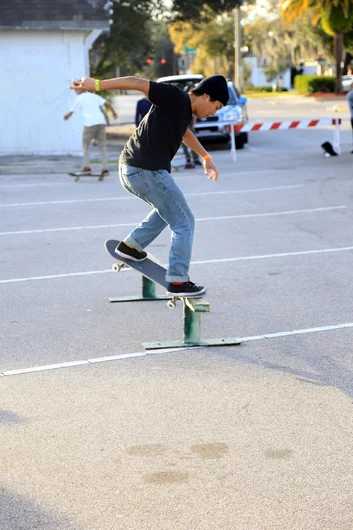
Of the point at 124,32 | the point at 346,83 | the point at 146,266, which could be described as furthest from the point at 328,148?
the point at 346,83

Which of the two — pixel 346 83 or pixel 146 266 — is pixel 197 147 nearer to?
pixel 146 266

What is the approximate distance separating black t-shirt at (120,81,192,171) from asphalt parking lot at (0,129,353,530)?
138 cm

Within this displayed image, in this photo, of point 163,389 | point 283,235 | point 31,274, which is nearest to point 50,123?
point 283,235

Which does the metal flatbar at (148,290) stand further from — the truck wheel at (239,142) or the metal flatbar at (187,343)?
the truck wheel at (239,142)

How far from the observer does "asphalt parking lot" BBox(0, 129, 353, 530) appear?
4125 mm

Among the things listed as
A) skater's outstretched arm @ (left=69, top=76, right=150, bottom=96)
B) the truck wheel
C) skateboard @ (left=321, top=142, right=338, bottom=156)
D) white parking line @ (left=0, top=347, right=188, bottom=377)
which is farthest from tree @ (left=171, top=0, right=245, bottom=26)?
white parking line @ (left=0, top=347, right=188, bottom=377)

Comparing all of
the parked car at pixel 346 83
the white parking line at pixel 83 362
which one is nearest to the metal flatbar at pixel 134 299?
the white parking line at pixel 83 362

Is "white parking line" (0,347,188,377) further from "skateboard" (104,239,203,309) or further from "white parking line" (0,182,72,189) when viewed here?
"white parking line" (0,182,72,189)

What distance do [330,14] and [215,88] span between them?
138 feet

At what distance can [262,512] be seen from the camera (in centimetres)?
401

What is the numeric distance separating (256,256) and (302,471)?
592cm

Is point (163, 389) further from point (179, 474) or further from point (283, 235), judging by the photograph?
point (283, 235)

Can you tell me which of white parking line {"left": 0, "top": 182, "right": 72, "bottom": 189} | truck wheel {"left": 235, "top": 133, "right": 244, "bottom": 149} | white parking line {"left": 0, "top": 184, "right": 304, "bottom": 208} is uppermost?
white parking line {"left": 0, "top": 184, "right": 304, "bottom": 208}

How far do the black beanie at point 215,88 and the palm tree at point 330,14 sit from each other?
2379 cm
